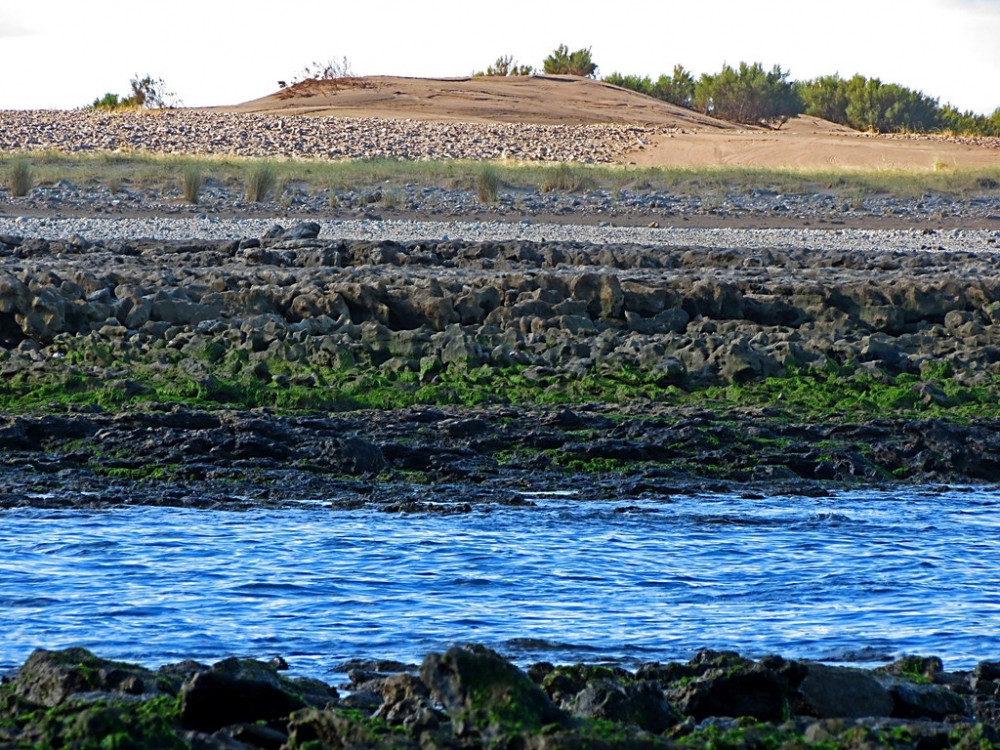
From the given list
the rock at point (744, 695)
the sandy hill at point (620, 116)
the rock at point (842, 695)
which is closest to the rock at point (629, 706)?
the rock at point (744, 695)

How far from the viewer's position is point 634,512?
8.71m

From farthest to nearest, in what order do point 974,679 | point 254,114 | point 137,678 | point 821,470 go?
point 254,114
point 821,470
point 974,679
point 137,678

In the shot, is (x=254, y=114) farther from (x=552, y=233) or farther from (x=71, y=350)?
(x=71, y=350)

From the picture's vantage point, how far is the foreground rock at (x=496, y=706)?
171 inches

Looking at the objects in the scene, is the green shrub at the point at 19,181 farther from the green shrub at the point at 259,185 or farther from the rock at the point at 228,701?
the rock at the point at 228,701

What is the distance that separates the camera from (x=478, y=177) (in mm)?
30328

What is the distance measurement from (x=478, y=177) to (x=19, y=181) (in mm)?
8401

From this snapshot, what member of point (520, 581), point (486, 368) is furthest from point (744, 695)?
point (486, 368)

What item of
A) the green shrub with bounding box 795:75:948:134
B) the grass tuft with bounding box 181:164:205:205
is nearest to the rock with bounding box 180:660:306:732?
the grass tuft with bounding box 181:164:205:205

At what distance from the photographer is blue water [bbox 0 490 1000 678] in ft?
20.7

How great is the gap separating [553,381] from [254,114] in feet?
156

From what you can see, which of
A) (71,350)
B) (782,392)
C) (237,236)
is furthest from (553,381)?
(237,236)

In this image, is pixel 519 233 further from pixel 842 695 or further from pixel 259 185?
pixel 842 695

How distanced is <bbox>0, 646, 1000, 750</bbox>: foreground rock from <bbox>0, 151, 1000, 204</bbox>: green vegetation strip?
2431cm
